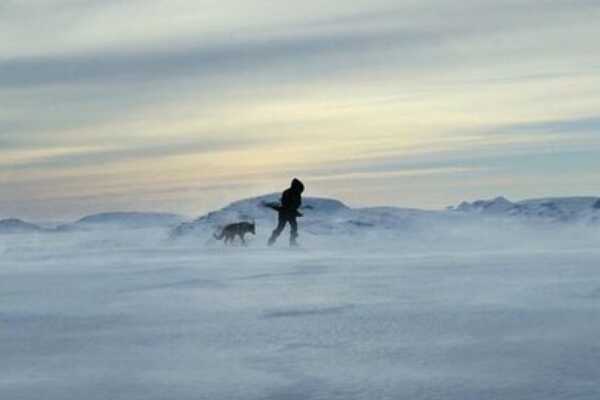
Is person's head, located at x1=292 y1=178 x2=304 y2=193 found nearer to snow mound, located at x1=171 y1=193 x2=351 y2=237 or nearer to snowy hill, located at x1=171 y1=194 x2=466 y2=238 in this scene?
snowy hill, located at x1=171 y1=194 x2=466 y2=238

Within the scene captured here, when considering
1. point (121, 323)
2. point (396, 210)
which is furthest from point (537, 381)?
point (396, 210)

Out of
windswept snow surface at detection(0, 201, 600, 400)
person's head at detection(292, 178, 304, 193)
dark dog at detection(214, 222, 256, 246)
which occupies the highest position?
person's head at detection(292, 178, 304, 193)

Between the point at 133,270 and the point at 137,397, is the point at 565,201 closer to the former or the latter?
the point at 133,270

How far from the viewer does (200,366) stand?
5.82 m

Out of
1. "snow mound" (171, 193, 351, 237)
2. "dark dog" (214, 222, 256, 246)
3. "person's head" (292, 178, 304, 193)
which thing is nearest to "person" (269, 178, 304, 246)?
"person's head" (292, 178, 304, 193)

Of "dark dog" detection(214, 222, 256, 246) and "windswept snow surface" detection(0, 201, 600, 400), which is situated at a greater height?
"dark dog" detection(214, 222, 256, 246)

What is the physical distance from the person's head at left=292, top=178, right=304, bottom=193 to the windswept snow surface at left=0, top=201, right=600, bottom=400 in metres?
8.51

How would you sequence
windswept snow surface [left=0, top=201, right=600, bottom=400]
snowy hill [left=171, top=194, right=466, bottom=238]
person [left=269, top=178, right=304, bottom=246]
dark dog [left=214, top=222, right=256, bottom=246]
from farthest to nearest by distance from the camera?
snowy hill [left=171, top=194, right=466, bottom=238] < dark dog [left=214, top=222, right=256, bottom=246] < person [left=269, top=178, right=304, bottom=246] < windswept snow surface [left=0, top=201, right=600, bottom=400]

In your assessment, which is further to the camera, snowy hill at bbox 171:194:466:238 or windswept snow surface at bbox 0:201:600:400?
snowy hill at bbox 171:194:466:238

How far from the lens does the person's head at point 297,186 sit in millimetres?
22827

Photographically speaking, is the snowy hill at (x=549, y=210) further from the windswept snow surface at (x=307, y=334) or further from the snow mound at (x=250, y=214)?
the windswept snow surface at (x=307, y=334)

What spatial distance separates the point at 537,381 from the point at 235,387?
1794 millimetres

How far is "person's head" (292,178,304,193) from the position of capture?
22827 millimetres

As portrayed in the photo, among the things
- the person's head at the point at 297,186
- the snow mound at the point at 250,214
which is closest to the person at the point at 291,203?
the person's head at the point at 297,186
